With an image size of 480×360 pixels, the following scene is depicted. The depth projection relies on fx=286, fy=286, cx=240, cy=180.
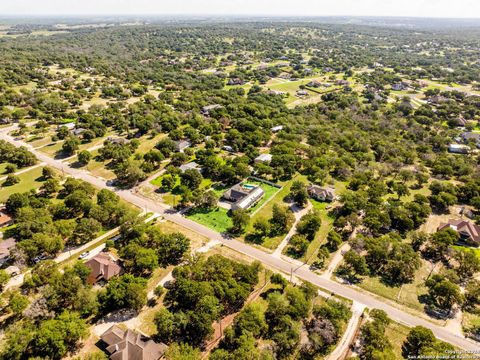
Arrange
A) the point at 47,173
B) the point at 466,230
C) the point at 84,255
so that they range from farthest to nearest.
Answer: the point at 47,173, the point at 466,230, the point at 84,255

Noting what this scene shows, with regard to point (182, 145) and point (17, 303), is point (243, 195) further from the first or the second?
point (17, 303)

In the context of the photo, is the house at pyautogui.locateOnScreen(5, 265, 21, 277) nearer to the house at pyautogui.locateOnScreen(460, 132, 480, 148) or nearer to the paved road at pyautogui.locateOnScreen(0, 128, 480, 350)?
the paved road at pyautogui.locateOnScreen(0, 128, 480, 350)

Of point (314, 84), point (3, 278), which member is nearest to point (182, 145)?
point (3, 278)

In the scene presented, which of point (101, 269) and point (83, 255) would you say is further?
point (83, 255)

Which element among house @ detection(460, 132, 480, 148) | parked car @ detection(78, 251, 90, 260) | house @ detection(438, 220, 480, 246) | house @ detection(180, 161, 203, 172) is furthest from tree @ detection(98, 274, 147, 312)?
house @ detection(460, 132, 480, 148)

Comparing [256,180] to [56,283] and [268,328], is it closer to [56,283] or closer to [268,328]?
[268,328]

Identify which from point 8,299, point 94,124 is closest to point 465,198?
point 8,299

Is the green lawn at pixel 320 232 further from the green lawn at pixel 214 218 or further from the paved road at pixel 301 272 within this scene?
the green lawn at pixel 214 218
